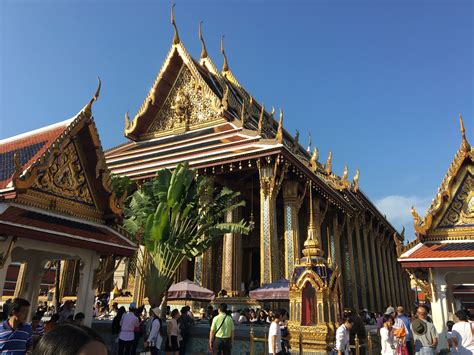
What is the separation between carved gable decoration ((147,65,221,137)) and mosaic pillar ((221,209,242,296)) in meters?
5.53

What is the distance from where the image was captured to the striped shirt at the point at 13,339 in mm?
2996

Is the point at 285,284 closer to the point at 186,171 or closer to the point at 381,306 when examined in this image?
the point at 186,171

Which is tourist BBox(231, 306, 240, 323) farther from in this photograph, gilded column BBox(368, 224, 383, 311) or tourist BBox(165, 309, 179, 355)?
gilded column BBox(368, 224, 383, 311)

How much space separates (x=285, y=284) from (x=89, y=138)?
660cm

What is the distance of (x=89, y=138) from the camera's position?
7336mm

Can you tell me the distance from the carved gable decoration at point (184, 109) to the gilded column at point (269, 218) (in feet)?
16.1

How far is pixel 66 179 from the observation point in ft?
22.9

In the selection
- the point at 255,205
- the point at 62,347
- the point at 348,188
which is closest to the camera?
the point at 62,347

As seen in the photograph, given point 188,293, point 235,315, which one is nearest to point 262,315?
point 235,315

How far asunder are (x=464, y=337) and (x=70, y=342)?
16.9ft

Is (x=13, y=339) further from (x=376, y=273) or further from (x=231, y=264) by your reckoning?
(x=376, y=273)

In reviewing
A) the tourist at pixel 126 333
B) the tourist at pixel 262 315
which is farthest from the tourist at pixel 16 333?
the tourist at pixel 262 315

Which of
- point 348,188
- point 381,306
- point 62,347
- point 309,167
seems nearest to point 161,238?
point 309,167

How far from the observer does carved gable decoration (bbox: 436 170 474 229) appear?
8.50 meters
